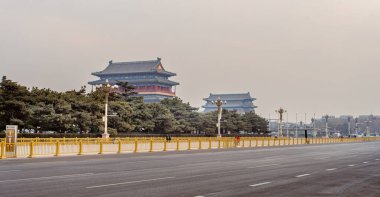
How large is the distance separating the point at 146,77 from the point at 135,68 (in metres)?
4.16

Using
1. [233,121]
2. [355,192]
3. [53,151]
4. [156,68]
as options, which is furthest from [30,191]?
[156,68]

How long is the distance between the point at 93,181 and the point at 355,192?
7201mm

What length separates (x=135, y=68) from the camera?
13562 cm

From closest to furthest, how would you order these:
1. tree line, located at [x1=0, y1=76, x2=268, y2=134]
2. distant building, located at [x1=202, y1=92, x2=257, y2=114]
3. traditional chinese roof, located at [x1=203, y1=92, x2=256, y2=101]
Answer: tree line, located at [x1=0, y1=76, x2=268, y2=134] < distant building, located at [x1=202, y1=92, x2=257, y2=114] < traditional chinese roof, located at [x1=203, y1=92, x2=256, y2=101]

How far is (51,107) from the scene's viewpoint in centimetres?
5778

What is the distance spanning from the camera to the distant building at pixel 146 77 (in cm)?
13138

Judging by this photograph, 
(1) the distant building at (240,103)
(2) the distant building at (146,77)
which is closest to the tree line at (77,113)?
(2) the distant building at (146,77)

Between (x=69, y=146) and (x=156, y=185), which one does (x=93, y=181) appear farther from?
(x=69, y=146)

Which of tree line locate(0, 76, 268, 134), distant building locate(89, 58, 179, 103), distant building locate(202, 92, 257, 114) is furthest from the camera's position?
distant building locate(202, 92, 257, 114)

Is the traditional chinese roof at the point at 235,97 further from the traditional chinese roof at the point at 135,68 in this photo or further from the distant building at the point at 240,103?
the traditional chinese roof at the point at 135,68

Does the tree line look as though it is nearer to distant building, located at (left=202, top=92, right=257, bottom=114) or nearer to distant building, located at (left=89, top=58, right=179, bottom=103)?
distant building, located at (left=89, top=58, right=179, bottom=103)

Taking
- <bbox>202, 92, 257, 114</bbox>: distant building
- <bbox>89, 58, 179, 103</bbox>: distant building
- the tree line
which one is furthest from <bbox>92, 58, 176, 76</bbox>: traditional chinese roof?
the tree line

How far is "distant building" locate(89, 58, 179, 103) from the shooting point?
431 feet

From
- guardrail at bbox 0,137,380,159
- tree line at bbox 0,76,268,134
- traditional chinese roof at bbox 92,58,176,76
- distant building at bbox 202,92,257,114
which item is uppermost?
traditional chinese roof at bbox 92,58,176,76
